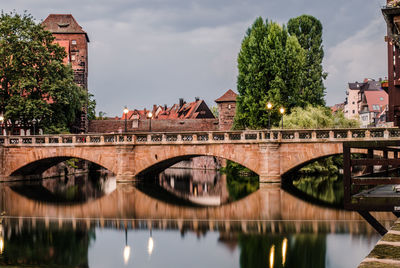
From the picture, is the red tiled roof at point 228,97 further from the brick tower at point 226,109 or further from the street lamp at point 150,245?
the street lamp at point 150,245

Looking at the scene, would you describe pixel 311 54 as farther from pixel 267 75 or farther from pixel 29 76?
pixel 29 76

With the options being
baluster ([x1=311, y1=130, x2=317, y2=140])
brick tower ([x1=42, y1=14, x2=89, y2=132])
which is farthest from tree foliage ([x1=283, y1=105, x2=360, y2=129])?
brick tower ([x1=42, y1=14, x2=89, y2=132])

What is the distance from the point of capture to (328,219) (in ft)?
62.6

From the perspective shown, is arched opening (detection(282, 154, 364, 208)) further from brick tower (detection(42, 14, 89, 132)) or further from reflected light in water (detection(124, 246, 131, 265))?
brick tower (detection(42, 14, 89, 132))

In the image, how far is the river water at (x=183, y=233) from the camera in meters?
13.0

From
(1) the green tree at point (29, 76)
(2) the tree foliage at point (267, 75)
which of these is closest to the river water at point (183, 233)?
(1) the green tree at point (29, 76)

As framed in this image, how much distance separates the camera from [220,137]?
113ft

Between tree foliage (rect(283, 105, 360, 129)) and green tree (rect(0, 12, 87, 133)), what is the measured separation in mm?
19880

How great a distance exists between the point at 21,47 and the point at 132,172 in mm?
16153

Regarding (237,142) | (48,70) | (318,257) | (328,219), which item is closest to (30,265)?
(318,257)

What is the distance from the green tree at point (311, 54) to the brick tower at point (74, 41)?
27.2m

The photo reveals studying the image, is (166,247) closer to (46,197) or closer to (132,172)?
(46,197)

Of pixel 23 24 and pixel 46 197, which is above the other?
pixel 23 24

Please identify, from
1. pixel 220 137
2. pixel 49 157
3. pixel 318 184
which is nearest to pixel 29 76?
pixel 49 157
